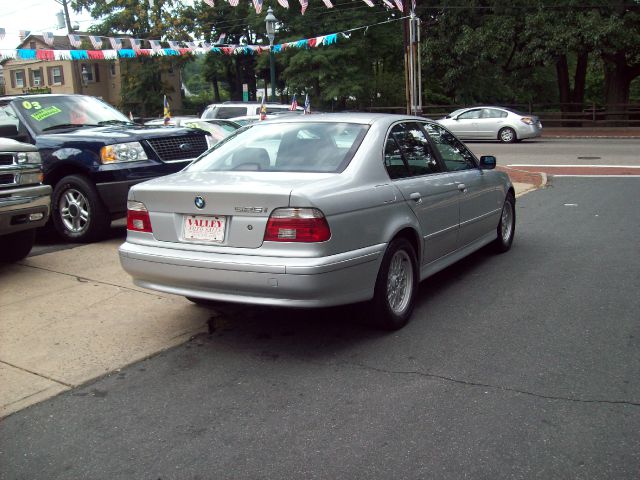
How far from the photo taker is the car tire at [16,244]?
7.01 meters

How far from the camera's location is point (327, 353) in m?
4.61

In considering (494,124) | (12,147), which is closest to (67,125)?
(12,147)

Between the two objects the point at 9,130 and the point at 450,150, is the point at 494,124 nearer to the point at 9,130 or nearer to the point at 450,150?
the point at 450,150

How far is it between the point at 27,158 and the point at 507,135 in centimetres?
2186

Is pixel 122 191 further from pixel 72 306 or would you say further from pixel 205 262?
pixel 205 262

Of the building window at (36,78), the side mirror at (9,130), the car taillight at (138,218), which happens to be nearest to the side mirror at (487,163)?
the car taillight at (138,218)

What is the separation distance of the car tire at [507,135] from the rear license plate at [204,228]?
22776 mm

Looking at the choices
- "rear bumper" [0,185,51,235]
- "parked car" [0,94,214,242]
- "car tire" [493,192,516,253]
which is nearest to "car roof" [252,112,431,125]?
"car tire" [493,192,516,253]

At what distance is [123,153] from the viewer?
7.89 meters

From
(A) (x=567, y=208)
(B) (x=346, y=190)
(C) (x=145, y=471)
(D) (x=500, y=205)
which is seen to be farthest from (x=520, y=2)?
(C) (x=145, y=471)

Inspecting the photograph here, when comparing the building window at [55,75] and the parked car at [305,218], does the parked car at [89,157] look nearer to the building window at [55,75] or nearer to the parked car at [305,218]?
the parked car at [305,218]

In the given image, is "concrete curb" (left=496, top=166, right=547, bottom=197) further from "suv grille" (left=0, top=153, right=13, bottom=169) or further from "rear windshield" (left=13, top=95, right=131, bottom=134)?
"suv grille" (left=0, top=153, right=13, bottom=169)

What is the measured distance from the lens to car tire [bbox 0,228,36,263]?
7008 mm

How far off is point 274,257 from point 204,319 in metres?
1.31
